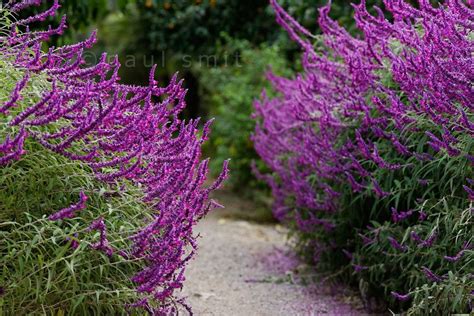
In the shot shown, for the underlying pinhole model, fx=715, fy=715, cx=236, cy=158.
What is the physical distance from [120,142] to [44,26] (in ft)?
13.3

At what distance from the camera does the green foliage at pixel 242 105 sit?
28.4 feet

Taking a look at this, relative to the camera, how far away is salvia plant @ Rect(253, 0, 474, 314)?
3305mm

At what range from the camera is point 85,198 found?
2535 millimetres

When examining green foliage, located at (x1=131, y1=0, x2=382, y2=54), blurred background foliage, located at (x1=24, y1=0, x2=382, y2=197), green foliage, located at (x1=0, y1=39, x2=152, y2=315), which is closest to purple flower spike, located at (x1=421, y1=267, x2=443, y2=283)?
green foliage, located at (x1=0, y1=39, x2=152, y2=315)

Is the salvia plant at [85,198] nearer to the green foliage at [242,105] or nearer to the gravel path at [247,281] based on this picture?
the gravel path at [247,281]

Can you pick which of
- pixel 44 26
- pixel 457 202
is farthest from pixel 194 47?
pixel 457 202

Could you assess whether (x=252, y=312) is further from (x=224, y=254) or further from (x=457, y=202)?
(x=224, y=254)

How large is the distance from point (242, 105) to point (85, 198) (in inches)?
253

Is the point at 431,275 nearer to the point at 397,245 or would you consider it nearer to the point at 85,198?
the point at 397,245

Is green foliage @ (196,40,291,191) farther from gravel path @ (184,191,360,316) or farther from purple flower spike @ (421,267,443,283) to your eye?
purple flower spike @ (421,267,443,283)

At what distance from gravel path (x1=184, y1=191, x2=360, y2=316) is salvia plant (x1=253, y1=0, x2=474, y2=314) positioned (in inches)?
11.6

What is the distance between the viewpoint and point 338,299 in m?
4.63

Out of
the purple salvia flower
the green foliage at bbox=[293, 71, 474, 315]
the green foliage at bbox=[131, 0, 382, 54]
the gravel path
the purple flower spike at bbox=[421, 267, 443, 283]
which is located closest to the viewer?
the purple salvia flower

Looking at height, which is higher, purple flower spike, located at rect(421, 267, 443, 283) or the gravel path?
purple flower spike, located at rect(421, 267, 443, 283)
